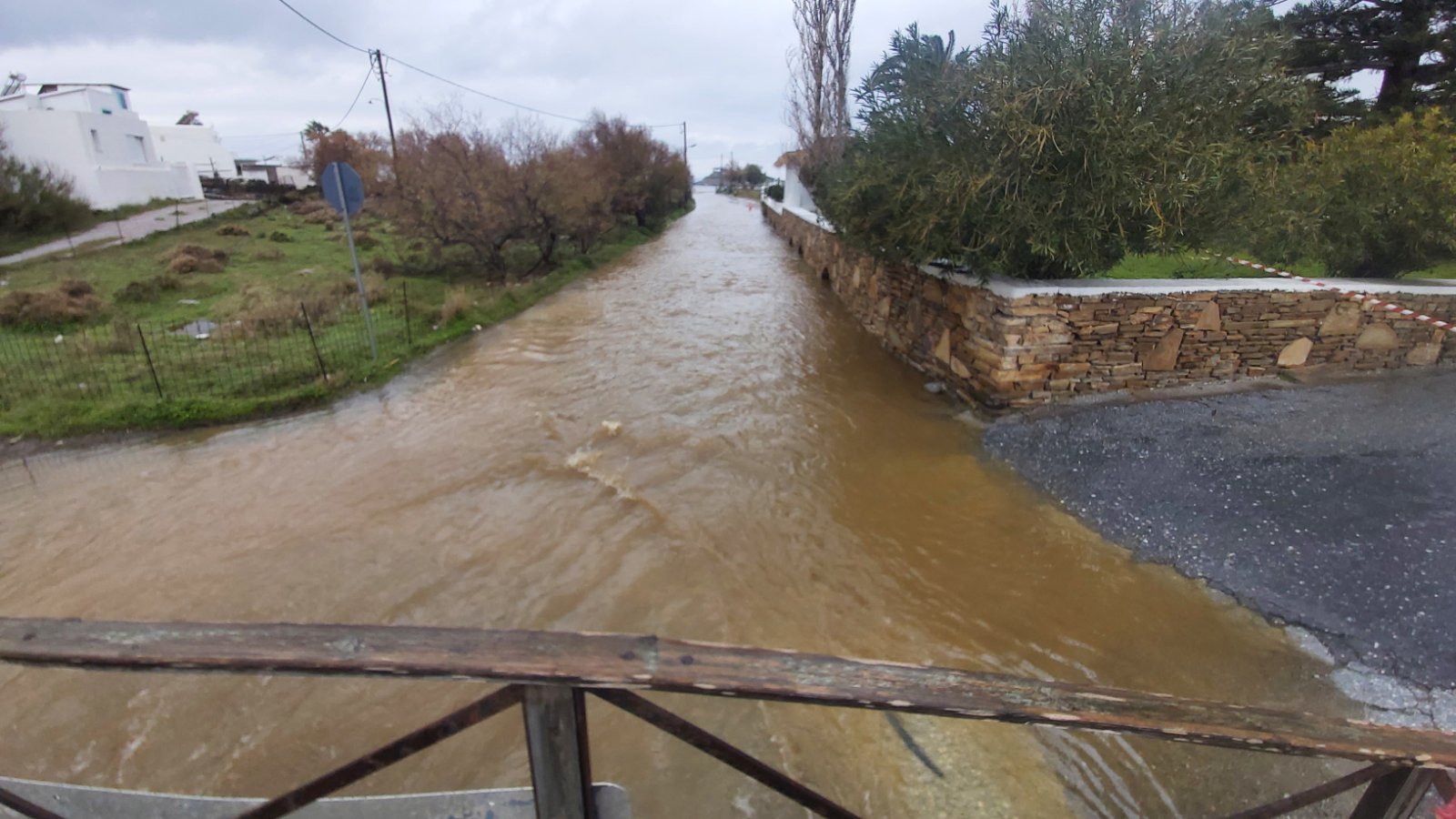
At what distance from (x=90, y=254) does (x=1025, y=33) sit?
22.0 m

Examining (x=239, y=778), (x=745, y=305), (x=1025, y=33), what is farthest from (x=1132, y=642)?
(x=745, y=305)

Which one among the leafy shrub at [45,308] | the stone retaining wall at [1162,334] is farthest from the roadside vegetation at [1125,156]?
the leafy shrub at [45,308]

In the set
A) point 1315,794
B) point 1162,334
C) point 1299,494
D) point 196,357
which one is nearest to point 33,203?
point 196,357

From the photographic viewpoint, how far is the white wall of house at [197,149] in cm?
3931

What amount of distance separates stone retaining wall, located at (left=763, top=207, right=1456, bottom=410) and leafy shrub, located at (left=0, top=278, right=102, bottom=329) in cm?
1351

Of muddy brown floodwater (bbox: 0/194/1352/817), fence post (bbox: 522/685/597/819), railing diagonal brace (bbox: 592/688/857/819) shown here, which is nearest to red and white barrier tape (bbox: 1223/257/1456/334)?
muddy brown floodwater (bbox: 0/194/1352/817)

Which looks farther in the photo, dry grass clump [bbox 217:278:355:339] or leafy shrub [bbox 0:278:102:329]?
leafy shrub [bbox 0:278:102:329]

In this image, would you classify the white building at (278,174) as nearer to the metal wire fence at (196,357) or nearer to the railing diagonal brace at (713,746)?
the metal wire fence at (196,357)

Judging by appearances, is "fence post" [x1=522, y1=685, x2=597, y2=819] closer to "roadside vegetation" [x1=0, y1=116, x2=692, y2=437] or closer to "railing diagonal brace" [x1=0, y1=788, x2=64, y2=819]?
"railing diagonal brace" [x1=0, y1=788, x2=64, y2=819]

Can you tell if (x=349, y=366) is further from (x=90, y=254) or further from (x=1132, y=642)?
(x=90, y=254)

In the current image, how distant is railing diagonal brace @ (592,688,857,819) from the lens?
1179 mm

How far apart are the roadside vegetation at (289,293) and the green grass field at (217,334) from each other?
0.03m

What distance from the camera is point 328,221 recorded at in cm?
2666

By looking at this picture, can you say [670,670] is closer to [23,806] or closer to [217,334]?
[23,806]
